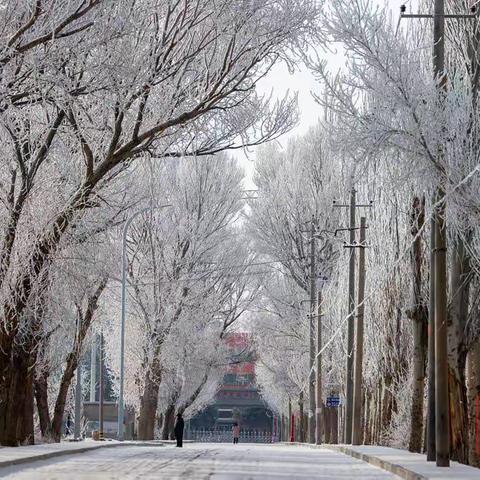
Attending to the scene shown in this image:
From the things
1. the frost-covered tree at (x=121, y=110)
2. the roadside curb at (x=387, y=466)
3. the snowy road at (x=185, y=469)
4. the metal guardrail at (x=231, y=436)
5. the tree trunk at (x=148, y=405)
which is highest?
the frost-covered tree at (x=121, y=110)

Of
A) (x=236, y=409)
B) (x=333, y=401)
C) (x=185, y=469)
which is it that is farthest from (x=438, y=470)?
(x=236, y=409)

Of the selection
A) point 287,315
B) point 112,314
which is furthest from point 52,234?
point 287,315

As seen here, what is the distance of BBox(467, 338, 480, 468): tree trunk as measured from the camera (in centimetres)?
2203

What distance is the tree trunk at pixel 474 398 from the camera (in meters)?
22.0

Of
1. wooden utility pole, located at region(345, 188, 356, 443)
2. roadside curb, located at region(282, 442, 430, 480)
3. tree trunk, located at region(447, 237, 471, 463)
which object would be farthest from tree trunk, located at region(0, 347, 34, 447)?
wooden utility pole, located at region(345, 188, 356, 443)

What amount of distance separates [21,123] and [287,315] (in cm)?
3937

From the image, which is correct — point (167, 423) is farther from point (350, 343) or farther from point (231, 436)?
point (231, 436)

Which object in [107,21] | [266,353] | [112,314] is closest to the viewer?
[107,21]

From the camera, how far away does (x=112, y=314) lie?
156 feet

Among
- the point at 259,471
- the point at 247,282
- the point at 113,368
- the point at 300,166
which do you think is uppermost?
the point at 300,166

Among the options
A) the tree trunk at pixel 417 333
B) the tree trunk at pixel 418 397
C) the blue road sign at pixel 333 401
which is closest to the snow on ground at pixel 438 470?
the tree trunk at pixel 417 333

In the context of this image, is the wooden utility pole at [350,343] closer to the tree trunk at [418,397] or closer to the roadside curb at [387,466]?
the roadside curb at [387,466]

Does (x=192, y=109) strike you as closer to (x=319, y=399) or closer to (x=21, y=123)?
(x=21, y=123)

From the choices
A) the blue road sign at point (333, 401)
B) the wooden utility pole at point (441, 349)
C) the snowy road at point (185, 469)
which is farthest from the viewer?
the blue road sign at point (333, 401)
